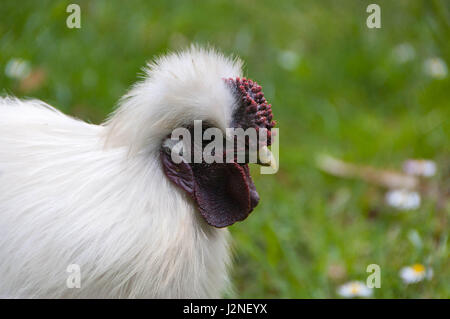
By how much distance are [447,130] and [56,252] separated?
280cm

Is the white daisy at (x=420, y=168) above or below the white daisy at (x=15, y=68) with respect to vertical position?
below

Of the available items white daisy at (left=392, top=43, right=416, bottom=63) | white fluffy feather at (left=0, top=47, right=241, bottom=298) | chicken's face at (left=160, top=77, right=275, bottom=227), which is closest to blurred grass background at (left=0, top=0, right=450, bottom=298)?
white daisy at (left=392, top=43, right=416, bottom=63)

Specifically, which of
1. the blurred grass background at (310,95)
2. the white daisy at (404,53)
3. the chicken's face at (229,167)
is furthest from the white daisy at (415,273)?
the white daisy at (404,53)

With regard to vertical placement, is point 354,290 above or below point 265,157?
below

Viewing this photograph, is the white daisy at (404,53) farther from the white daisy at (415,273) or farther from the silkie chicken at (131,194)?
the silkie chicken at (131,194)

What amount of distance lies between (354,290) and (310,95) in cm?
215

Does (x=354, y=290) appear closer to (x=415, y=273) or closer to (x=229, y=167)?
(x=415, y=273)

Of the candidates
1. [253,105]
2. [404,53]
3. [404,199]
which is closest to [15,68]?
[253,105]

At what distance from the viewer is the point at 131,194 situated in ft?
6.05

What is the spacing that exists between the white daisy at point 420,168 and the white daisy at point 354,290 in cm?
102

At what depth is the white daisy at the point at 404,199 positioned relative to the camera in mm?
3254

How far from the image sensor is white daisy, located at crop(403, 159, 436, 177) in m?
3.50

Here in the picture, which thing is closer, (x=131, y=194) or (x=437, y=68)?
(x=131, y=194)
